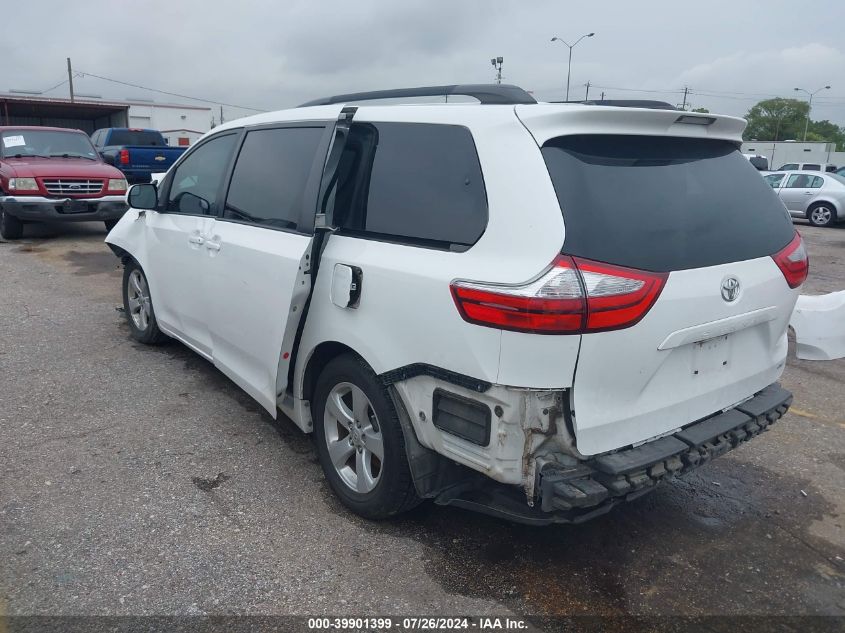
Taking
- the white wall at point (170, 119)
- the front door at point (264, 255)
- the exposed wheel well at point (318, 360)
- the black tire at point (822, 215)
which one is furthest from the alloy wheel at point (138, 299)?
the white wall at point (170, 119)

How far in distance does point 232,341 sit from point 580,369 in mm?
2353

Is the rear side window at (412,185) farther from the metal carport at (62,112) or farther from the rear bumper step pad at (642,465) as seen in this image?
the metal carport at (62,112)

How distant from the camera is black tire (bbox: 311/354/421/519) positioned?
9.39 feet

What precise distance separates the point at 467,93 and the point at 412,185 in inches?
19.2

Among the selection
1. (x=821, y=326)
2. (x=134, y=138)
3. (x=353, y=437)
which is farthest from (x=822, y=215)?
(x=134, y=138)

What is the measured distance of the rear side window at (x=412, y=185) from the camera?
2.62m

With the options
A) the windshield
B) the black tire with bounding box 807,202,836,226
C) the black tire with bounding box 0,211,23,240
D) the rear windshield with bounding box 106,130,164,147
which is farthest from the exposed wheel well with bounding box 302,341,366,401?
the rear windshield with bounding box 106,130,164,147

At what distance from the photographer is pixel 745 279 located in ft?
9.07

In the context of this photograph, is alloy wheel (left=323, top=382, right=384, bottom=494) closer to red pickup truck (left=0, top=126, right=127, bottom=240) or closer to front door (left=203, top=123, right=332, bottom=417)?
front door (left=203, top=123, right=332, bottom=417)

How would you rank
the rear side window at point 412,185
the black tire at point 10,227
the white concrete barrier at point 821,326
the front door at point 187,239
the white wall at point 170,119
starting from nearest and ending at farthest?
1. the rear side window at point 412,185
2. the front door at point 187,239
3. the white concrete barrier at point 821,326
4. the black tire at point 10,227
5. the white wall at point 170,119

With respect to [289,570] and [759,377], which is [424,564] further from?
[759,377]

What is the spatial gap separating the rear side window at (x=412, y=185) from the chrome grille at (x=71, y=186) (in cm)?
928

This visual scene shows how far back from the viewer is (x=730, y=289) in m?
2.69

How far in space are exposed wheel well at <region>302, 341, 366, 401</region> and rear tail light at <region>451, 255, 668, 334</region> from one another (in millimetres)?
926
